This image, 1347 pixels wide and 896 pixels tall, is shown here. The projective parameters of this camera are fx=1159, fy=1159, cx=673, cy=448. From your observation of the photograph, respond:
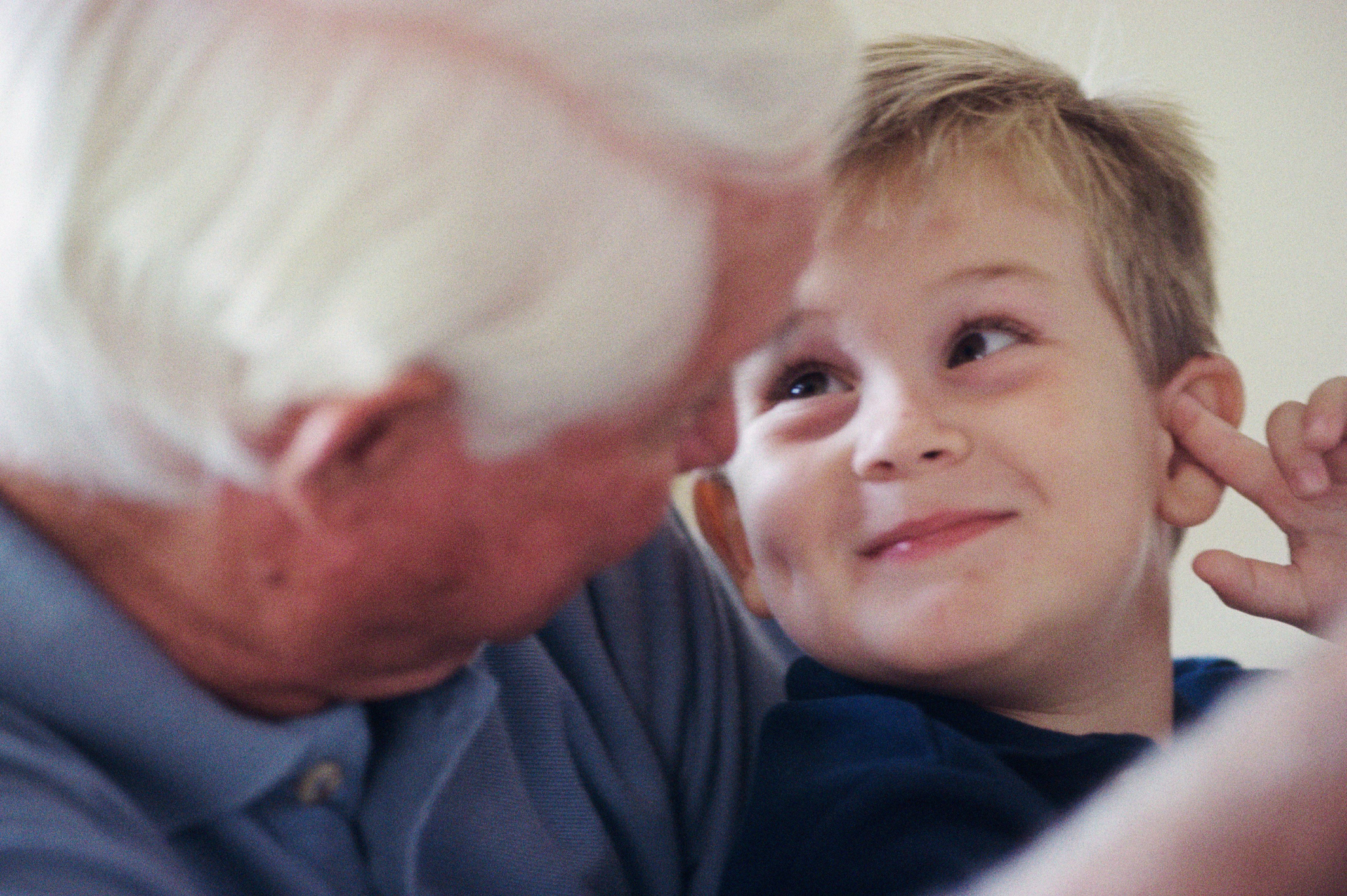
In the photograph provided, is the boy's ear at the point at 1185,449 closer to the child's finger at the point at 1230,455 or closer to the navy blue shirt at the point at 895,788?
the child's finger at the point at 1230,455

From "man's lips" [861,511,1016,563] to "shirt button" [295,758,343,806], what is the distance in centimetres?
46

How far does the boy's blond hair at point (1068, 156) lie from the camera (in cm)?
98

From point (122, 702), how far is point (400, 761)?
0.19 meters

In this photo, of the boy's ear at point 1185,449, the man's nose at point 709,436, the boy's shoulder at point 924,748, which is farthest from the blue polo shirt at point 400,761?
the boy's ear at point 1185,449

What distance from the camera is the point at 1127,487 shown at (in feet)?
3.16

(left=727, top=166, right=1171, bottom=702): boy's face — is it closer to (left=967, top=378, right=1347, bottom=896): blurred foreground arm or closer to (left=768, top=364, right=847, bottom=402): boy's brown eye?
(left=768, top=364, right=847, bottom=402): boy's brown eye

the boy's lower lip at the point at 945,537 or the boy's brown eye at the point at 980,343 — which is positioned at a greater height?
the boy's brown eye at the point at 980,343

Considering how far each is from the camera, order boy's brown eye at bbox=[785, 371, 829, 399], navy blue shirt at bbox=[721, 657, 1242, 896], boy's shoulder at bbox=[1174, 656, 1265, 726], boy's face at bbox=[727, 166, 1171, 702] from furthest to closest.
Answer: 1. boy's shoulder at bbox=[1174, 656, 1265, 726]
2. boy's brown eye at bbox=[785, 371, 829, 399]
3. boy's face at bbox=[727, 166, 1171, 702]
4. navy blue shirt at bbox=[721, 657, 1242, 896]

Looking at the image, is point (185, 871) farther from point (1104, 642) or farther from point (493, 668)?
point (1104, 642)

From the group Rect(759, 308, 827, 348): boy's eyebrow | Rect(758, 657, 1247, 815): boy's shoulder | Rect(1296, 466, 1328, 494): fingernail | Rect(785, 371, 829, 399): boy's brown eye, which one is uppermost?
Rect(759, 308, 827, 348): boy's eyebrow

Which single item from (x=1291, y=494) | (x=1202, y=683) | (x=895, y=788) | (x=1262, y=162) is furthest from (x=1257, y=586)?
(x=1262, y=162)

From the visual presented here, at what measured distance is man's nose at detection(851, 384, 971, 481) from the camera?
89cm

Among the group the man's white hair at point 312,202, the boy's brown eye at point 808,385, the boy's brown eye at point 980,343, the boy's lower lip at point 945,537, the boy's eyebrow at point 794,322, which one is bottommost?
the boy's lower lip at point 945,537

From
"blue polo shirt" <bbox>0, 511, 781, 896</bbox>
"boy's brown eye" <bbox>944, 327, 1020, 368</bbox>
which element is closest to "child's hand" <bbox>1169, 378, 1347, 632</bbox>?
"boy's brown eye" <bbox>944, 327, 1020, 368</bbox>
